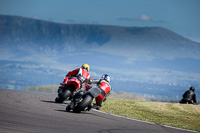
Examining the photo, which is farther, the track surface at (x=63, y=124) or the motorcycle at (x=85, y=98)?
the motorcycle at (x=85, y=98)

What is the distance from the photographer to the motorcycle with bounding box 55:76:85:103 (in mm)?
18062

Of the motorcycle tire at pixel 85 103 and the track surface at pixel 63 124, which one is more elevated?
the motorcycle tire at pixel 85 103

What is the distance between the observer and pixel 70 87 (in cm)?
1852

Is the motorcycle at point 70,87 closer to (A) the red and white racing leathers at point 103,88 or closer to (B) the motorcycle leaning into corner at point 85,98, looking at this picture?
(A) the red and white racing leathers at point 103,88

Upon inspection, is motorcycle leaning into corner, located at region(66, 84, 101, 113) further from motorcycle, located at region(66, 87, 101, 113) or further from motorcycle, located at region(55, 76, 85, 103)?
motorcycle, located at region(55, 76, 85, 103)

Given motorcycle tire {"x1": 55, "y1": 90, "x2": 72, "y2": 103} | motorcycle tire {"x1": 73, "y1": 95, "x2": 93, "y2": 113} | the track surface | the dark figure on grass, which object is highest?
the dark figure on grass

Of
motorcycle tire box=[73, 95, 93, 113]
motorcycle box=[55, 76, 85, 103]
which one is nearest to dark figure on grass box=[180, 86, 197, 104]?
motorcycle box=[55, 76, 85, 103]

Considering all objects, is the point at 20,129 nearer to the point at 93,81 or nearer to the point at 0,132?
the point at 0,132

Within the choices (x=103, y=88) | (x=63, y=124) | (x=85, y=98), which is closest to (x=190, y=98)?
(x=103, y=88)

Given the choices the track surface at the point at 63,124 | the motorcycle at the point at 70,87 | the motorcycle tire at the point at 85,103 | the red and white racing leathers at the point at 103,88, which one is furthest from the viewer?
the motorcycle at the point at 70,87

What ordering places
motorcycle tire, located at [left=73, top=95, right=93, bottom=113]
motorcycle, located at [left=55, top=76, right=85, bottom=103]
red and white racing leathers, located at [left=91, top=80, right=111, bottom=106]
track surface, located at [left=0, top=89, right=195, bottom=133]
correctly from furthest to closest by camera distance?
1. motorcycle, located at [left=55, top=76, right=85, bottom=103]
2. red and white racing leathers, located at [left=91, top=80, right=111, bottom=106]
3. motorcycle tire, located at [left=73, top=95, right=93, bottom=113]
4. track surface, located at [left=0, top=89, right=195, bottom=133]

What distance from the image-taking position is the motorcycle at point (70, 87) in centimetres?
1806

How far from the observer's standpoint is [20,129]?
33.2ft

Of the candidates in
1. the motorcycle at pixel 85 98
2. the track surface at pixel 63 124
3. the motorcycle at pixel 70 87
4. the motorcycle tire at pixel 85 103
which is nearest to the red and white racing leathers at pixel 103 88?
the motorcycle at pixel 85 98
